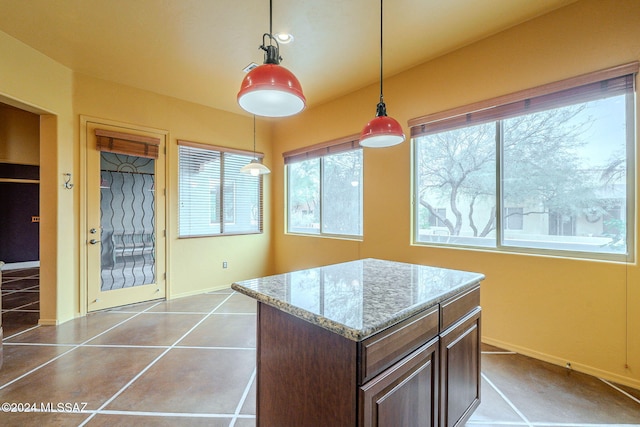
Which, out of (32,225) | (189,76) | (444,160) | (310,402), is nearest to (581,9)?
(444,160)

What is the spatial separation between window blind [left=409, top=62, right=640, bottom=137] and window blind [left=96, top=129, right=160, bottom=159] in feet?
Answer: 11.9

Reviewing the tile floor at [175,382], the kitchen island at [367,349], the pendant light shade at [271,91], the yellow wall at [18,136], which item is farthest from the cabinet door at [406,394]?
the yellow wall at [18,136]

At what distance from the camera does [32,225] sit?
632cm

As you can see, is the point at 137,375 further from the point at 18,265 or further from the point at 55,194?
the point at 18,265

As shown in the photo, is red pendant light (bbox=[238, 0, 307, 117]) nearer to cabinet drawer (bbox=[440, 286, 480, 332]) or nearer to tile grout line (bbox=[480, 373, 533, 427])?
cabinet drawer (bbox=[440, 286, 480, 332])

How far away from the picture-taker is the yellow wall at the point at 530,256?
82.4 inches

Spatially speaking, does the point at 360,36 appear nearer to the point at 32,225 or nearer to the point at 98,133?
the point at 98,133

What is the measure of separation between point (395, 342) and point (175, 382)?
1.92 metres

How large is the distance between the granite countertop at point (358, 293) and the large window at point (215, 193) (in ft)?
10.6

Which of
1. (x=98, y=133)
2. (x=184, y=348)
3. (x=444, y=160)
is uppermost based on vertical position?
(x=98, y=133)

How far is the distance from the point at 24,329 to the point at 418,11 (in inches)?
203

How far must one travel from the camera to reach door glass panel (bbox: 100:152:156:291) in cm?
369

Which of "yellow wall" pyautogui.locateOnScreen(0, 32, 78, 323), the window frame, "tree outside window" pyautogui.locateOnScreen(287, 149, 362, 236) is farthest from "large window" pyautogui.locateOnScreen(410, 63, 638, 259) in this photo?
"yellow wall" pyautogui.locateOnScreen(0, 32, 78, 323)

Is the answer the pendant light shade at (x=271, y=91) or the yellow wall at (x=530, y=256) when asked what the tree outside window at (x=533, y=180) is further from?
the pendant light shade at (x=271, y=91)
